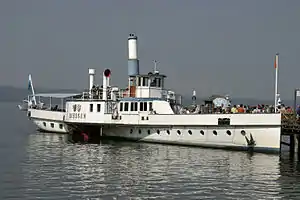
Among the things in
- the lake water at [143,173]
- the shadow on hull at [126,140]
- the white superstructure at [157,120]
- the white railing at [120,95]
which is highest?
the white railing at [120,95]

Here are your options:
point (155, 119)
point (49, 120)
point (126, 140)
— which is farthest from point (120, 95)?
point (49, 120)

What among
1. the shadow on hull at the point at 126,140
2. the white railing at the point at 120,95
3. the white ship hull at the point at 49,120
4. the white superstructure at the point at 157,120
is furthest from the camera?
the white ship hull at the point at 49,120

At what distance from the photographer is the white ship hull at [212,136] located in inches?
1449

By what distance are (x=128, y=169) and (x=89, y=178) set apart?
3.76 metres

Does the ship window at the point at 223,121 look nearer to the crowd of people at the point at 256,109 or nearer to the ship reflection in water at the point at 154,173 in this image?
the crowd of people at the point at 256,109

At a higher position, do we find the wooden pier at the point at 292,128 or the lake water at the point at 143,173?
the wooden pier at the point at 292,128

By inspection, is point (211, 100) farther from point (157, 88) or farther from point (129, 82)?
point (129, 82)

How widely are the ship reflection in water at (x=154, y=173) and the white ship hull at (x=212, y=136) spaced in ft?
3.36

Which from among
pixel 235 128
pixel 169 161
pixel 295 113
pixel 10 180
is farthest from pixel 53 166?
pixel 295 113

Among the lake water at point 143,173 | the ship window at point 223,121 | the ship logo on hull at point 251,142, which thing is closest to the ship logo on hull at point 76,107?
the lake water at point 143,173

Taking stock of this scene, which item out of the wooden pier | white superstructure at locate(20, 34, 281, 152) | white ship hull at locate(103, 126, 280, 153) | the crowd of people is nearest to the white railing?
white superstructure at locate(20, 34, 281, 152)

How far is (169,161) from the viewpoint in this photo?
32.7 metres

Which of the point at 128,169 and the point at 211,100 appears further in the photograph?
the point at 211,100

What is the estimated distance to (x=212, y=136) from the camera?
38906 millimetres
